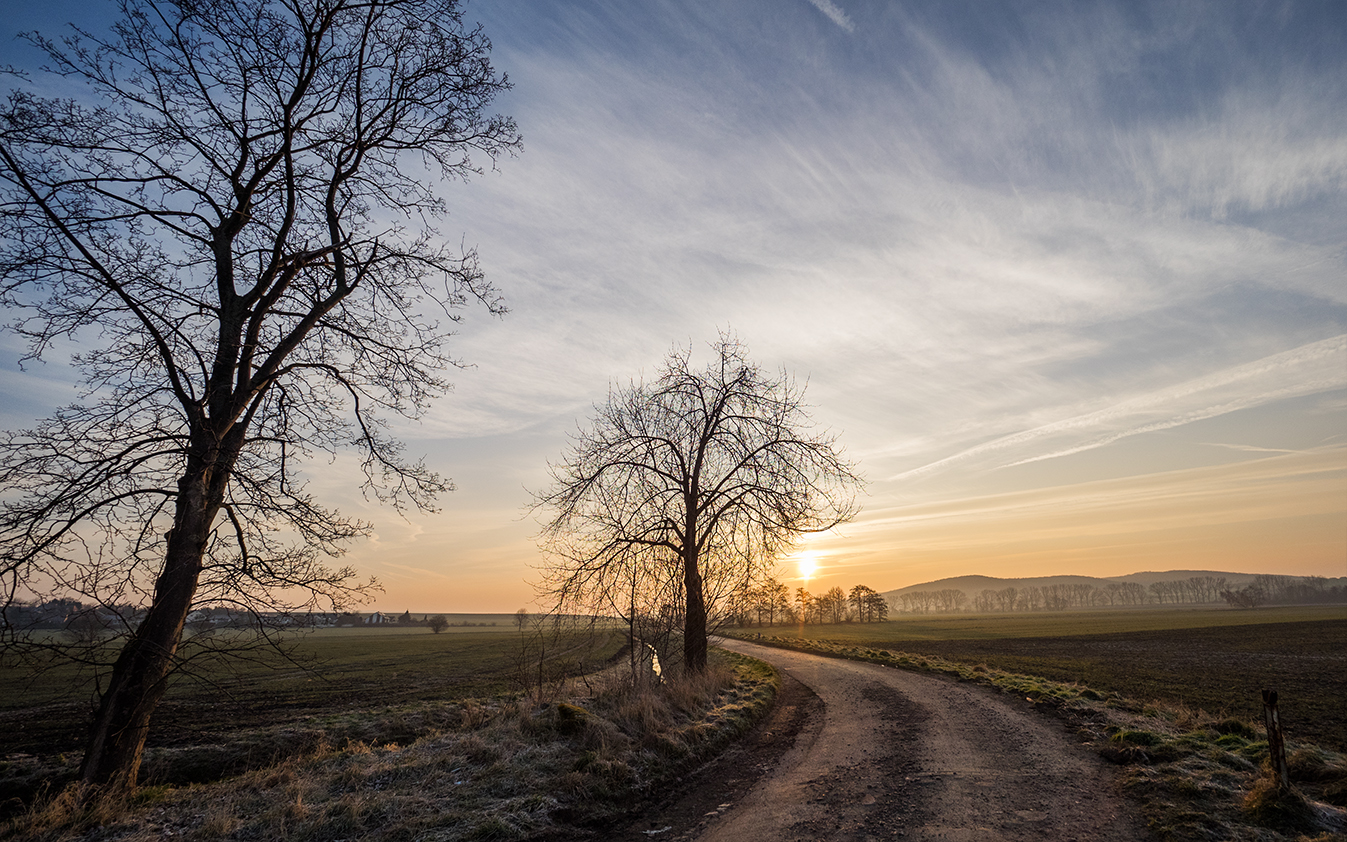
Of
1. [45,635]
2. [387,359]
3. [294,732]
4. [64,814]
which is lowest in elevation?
[294,732]

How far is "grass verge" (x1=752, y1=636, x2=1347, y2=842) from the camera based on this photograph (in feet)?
18.7

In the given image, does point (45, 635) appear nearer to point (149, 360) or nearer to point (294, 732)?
point (149, 360)

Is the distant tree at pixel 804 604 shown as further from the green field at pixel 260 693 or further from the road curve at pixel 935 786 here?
the road curve at pixel 935 786

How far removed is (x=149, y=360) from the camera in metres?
7.46

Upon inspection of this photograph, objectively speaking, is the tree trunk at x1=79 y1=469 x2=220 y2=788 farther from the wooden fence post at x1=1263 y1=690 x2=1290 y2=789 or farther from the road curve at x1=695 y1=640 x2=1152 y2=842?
the wooden fence post at x1=1263 y1=690 x2=1290 y2=789

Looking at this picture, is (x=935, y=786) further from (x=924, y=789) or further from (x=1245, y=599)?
(x=1245, y=599)

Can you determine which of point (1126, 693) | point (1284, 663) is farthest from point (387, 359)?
point (1284, 663)

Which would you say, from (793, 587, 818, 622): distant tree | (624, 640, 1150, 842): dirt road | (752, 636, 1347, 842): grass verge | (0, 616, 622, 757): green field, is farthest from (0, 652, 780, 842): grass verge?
(793, 587, 818, 622): distant tree

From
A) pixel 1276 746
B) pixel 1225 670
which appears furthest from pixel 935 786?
pixel 1225 670

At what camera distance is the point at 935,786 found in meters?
7.34

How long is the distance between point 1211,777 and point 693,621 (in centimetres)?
1059

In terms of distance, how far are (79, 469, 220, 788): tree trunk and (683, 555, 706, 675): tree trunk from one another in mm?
10953

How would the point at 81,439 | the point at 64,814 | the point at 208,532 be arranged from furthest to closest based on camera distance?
the point at 208,532
the point at 81,439
the point at 64,814

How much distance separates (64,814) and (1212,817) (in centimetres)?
1167
